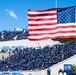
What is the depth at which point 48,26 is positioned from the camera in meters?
18.6

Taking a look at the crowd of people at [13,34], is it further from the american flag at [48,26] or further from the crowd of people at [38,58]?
the american flag at [48,26]

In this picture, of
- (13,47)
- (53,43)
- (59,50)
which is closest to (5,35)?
(13,47)

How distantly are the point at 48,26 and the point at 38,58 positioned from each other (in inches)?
2024

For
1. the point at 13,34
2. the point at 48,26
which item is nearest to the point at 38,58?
the point at 13,34

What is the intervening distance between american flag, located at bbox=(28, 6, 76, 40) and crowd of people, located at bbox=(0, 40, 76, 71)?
44105 mm

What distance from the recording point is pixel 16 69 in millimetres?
66125

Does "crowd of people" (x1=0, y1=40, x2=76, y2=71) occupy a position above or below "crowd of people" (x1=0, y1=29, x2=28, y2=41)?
below

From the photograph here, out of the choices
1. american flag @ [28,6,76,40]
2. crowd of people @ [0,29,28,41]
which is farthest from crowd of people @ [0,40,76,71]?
american flag @ [28,6,76,40]

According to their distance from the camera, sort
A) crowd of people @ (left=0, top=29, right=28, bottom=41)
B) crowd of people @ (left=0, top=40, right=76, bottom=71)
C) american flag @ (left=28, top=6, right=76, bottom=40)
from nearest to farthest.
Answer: american flag @ (left=28, top=6, right=76, bottom=40) < crowd of people @ (left=0, top=40, right=76, bottom=71) < crowd of people @ (left=0, top=29, right=28, bottom=41)

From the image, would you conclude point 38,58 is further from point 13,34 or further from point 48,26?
point 48,26

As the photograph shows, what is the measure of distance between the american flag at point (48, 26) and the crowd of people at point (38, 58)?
44105mm

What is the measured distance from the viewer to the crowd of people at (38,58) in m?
64.8

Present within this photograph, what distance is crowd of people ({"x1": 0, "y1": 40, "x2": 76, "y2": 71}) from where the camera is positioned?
213ft

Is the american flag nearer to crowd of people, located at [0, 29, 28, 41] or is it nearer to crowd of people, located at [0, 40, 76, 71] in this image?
crowd of people, located at [0, 40, 76, 71]
